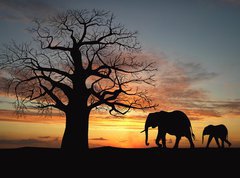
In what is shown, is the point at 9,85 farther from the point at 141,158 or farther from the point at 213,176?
the point at 213,176

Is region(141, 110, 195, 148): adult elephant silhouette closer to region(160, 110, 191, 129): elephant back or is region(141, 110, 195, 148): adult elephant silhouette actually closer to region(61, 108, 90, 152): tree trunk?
region(160, 110, 191, 129): elephant back

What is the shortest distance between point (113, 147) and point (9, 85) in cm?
717

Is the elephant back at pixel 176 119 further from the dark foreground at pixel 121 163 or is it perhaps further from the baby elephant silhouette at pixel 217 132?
the baby elephant silhouette at pixel 217 132

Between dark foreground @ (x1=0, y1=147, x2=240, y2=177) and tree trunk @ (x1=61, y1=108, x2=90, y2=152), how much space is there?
517 mm

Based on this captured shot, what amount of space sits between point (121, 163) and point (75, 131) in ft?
16.1

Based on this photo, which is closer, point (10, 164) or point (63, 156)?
point (10, 164)

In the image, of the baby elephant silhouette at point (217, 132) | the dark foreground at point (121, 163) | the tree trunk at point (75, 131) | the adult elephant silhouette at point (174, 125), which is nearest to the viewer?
the dark foreground at point (121, 163)

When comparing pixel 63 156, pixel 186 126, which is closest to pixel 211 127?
pixel 186 126

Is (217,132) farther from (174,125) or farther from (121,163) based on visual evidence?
(121,163)

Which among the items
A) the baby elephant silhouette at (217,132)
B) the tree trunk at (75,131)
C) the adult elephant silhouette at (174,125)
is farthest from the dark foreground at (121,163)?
the baby elephant silhouette at (217,132)

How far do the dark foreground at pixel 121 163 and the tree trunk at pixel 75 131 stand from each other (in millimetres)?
517

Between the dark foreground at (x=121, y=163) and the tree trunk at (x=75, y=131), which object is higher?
the tree trunk at (x=75, y=131)

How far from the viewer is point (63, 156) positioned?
1872 centimetres

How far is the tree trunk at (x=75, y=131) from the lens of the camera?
19703 millimetres
